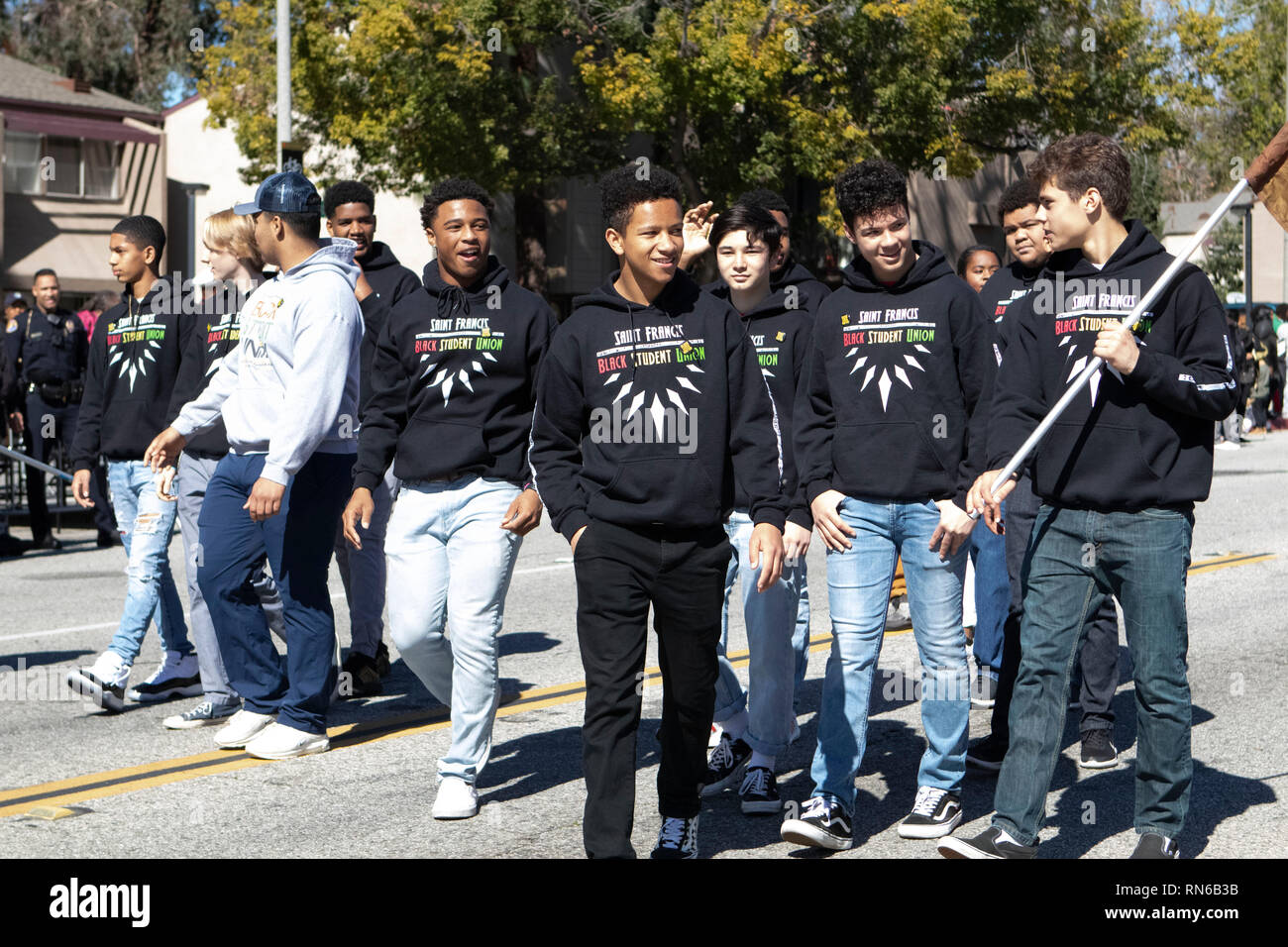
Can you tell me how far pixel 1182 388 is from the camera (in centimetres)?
448

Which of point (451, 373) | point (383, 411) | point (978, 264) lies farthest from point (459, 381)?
point (978, 264)

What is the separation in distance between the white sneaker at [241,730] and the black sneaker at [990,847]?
3129mm

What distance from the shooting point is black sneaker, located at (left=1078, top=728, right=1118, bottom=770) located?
6.17 metres

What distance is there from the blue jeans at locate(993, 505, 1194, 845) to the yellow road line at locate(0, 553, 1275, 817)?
9.88ft

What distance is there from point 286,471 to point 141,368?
1815 millimetres

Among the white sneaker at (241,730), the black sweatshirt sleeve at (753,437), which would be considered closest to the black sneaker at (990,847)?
the black sweatshirt sleeve at (753,437)

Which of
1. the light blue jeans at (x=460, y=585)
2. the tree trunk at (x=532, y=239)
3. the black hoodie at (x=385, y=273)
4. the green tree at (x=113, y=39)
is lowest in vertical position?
the light blue jeans at (x=460, y=585)

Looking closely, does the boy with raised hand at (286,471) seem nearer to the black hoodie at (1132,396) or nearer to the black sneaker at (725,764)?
the black sneaker at (725,764)

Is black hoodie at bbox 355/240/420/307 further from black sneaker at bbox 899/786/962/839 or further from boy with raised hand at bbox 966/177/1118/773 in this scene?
black sneaker at bbox 899/786/962/839

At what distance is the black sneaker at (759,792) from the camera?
18.2ft

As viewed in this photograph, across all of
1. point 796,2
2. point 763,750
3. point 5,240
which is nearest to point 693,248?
point 763,750

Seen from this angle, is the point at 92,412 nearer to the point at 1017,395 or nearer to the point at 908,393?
the point at 908,393

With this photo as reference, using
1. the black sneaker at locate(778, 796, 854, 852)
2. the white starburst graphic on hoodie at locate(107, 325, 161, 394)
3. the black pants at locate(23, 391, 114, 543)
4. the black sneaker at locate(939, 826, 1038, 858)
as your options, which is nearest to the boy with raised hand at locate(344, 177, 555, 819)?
the black sneaker at locate(778, 796, 854, 852)
